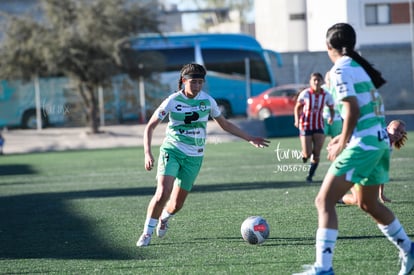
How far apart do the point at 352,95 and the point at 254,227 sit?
9.08 ft

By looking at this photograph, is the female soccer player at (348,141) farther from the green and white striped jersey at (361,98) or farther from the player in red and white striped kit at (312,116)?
the player in red and white striped kit at (312,116)

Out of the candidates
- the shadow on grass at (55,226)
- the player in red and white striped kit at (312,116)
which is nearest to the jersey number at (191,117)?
the shadow on grass at (55,226)

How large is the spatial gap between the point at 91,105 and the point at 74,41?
272 cm

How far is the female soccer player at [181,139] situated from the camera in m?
8.94

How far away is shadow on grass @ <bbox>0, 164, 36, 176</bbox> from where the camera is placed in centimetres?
2172

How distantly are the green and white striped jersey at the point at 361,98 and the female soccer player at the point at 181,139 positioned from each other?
2507 mm

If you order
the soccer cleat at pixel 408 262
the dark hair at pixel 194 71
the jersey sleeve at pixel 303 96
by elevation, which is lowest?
the soccer cleat at pixel 408 262

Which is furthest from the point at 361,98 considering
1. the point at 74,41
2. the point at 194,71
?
the point at 74,41

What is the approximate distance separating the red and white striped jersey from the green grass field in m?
1.16

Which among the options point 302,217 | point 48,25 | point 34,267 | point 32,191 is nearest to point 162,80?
point 48,25

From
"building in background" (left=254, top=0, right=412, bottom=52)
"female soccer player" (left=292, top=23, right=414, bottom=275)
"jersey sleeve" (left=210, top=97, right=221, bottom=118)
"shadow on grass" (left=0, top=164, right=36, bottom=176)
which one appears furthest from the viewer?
"building in background" (left=254, top=0, right=412, bottom=52)

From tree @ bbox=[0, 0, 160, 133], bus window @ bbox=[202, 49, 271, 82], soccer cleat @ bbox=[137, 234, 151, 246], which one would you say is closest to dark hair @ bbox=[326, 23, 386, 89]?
soccer cleat @ bbox=[137, 234, 151, 246]

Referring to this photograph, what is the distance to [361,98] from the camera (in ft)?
21.1

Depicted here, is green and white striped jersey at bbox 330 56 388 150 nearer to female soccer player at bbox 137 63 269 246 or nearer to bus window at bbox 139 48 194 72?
female soccer player at bbox 137 63 269 246
